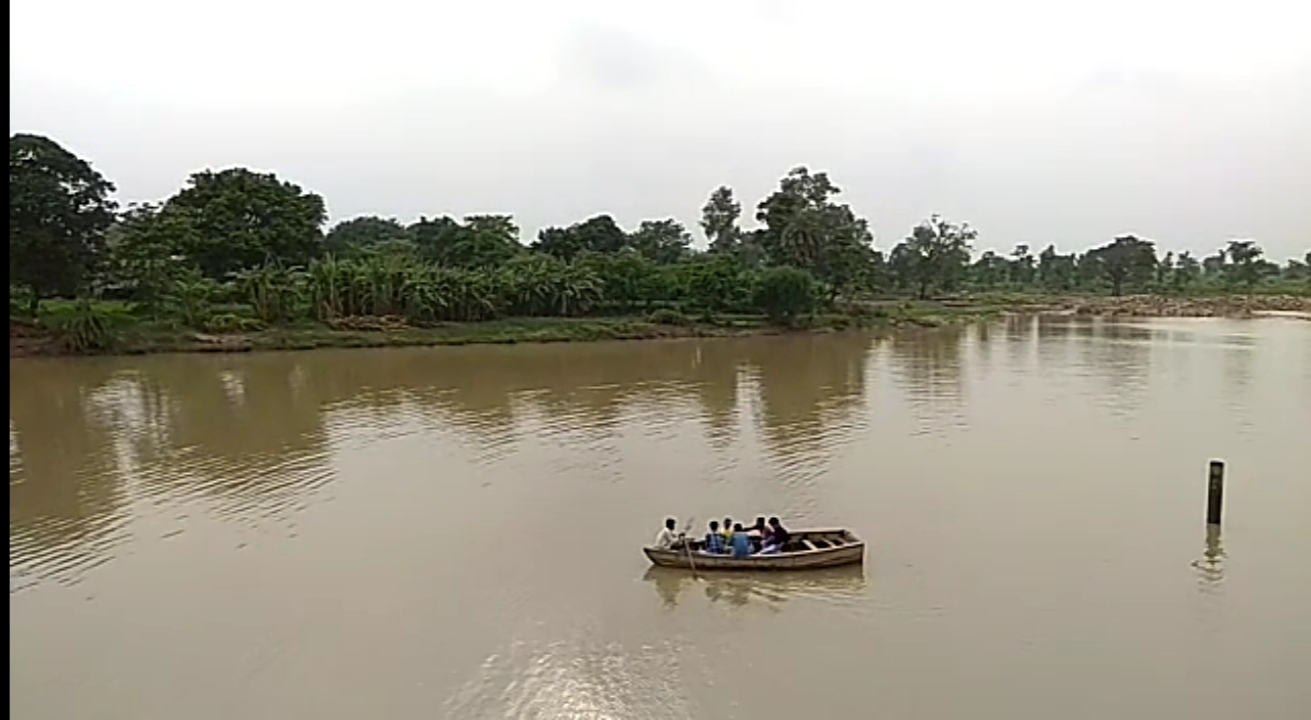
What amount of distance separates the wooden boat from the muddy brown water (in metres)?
0.18

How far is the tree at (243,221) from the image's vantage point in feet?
139

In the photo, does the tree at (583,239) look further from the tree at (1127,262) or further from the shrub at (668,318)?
the tree at (1127,262)

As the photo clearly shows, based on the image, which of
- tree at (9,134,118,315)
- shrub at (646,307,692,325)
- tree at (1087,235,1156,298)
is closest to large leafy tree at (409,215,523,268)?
shrub at (646,307,692,325)

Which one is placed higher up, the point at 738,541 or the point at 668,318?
the point at 668,318

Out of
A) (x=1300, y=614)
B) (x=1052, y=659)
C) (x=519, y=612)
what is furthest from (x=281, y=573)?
(x=1300, y=614)

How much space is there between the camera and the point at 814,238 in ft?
174

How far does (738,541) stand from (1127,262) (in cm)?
7930

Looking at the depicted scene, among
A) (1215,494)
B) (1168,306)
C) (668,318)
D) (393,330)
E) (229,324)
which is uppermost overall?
(1168,306)

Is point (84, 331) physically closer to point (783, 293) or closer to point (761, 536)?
point (783, 293)

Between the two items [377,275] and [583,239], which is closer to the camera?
[377,275]

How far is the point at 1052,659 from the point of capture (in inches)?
374

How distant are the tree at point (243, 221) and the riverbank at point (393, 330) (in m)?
6.52

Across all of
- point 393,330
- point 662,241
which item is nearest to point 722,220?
point 662,241

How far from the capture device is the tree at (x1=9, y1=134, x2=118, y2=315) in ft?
107
